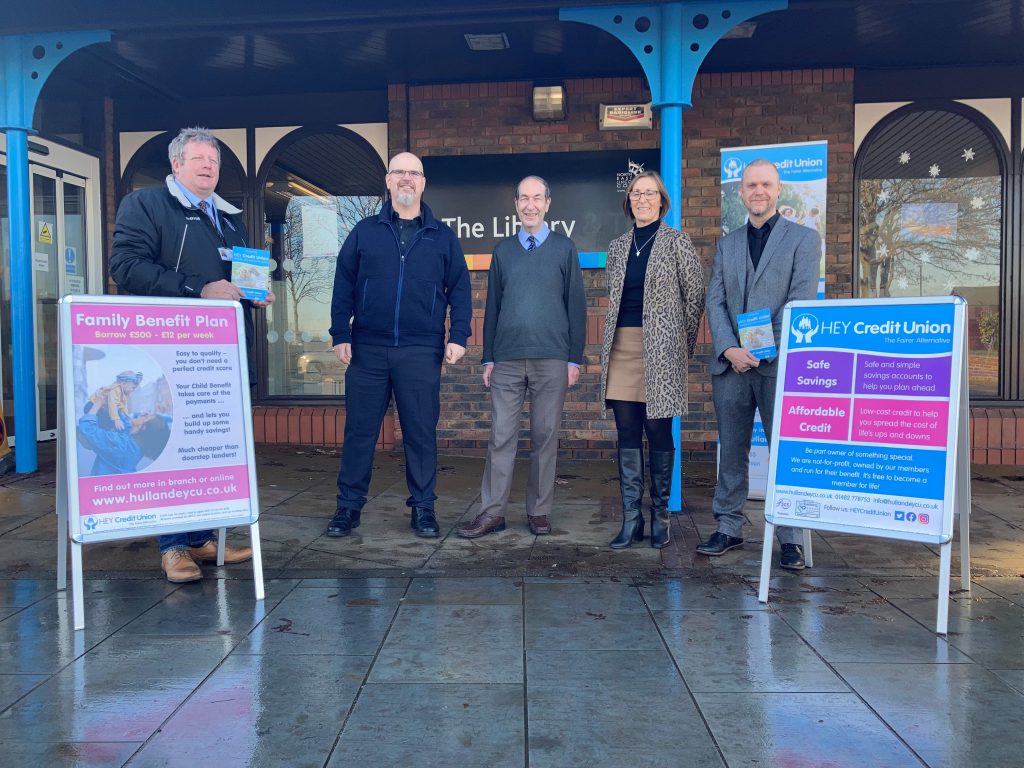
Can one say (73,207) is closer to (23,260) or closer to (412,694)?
(23,260)

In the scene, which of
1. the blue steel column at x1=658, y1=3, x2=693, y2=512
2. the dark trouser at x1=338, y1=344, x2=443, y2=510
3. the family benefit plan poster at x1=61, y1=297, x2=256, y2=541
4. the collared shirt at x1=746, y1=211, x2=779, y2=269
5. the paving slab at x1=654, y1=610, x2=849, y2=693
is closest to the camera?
the paving slab at x1=654, y1=610, x2=849, y2=693

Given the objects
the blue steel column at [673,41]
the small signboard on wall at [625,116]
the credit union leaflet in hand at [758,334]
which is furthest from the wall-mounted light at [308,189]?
the credit union leaflet in hand at [758,334]

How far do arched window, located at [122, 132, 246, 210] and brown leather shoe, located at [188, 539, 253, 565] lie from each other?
4.91 meters

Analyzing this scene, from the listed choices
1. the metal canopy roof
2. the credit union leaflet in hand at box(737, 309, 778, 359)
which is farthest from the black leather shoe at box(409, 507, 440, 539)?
the metal canopy roof

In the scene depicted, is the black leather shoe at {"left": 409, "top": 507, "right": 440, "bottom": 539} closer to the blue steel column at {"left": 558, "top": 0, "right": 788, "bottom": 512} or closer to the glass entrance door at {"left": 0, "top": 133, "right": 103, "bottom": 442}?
the blue steel column at {"left": 558, "top": 0, "right": 788, "bottom": 512}

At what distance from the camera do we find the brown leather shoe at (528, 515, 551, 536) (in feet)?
16.0

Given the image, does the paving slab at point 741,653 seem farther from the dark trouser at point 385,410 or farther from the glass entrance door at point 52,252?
the glass entrance door at point 52,252

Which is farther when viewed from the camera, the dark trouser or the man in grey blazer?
the dark trouser

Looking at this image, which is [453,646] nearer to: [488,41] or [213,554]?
[213,554]

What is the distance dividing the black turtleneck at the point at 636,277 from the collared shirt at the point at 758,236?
48 cm

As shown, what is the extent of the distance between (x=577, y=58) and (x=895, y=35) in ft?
8.20

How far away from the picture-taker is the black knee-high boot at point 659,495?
4527 millimetres

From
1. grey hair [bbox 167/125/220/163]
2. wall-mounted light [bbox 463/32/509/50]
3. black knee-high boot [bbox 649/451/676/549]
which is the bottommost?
black knee-high boot [bbox 649/451/676/549]

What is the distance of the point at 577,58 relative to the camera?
23.7ft
